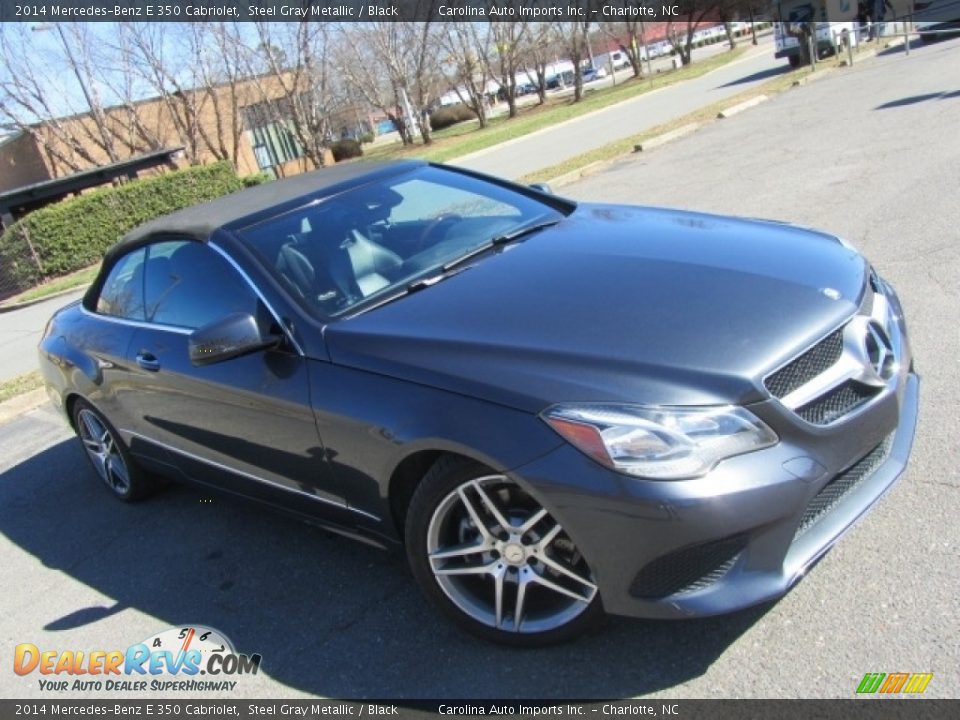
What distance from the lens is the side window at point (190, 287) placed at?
11.9ft

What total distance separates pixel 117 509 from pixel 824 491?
13.0 feet

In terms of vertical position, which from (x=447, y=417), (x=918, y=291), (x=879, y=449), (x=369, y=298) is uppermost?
(x=369, y=298)

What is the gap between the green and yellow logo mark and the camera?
94.8 inches

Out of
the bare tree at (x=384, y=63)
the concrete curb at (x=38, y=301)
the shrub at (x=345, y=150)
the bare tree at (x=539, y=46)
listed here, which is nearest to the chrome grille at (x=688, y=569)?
the concrete curb at (x=38, y=301)

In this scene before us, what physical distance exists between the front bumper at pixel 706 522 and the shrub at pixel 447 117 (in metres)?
55.4

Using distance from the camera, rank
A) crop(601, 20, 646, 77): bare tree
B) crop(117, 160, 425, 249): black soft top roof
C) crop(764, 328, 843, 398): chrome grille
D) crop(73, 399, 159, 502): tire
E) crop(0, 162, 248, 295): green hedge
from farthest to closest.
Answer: crop(601, 20, 646, 77): bare tree < crop(0, 162, 248, 295): green hedge < crop(73, 399, 159, 502): tire < crop(117, 160, 425, 249): black soft top roof < crop(764, 328, 843, 398): chrome grille

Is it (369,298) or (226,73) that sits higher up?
(226,73)

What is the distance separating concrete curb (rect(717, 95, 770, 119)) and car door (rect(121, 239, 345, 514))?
50.4 ft

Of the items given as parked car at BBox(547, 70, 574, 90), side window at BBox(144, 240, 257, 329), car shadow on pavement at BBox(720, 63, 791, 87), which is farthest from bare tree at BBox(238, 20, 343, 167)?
parked car at BBox(547, 70, 574, 90)

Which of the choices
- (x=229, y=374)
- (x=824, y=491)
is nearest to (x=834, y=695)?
(x=824, y=491)

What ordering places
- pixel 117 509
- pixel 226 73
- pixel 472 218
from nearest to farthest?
pixel 472 218 → pixel 117 509 → pixel 226 73

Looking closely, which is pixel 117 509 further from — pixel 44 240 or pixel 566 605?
pixel 44 240

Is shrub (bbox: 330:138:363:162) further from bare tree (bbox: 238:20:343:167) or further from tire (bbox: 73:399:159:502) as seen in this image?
tire (bbox: 73:399:159:502)

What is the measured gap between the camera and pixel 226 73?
32938mm
